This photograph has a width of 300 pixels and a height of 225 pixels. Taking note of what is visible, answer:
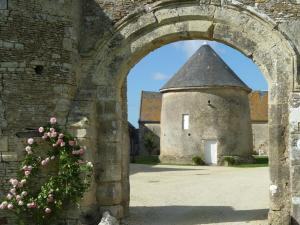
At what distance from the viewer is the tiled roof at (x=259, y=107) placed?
3634 cm

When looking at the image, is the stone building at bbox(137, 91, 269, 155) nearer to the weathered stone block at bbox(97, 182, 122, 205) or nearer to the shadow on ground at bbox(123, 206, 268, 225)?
the shadow on ground at bbox(123, 206, 268, 225)

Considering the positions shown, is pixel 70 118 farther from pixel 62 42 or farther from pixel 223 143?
pixel 223 143

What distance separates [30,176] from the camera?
21.7 feet

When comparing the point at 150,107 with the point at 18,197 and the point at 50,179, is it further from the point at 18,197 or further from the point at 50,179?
the point at 18,197

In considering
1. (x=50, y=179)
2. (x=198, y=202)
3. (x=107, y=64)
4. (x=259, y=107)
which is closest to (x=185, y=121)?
(x=259, y=107)

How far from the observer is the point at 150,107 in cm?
3800

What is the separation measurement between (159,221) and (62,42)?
350 cm

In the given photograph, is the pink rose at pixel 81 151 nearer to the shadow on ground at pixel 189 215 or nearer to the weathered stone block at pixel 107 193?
the weathered stone block at pixel 107 193

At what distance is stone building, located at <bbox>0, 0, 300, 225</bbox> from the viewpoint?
22.1 ft

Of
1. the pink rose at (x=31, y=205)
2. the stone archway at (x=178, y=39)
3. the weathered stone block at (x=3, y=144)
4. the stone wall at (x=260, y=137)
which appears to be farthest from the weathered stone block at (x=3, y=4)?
the stone wall at (x=260, y=137)

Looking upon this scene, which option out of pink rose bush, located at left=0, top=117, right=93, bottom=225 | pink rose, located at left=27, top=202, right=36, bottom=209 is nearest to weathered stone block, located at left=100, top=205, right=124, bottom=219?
pink rose bush, located at left=0, top=117, right=93, bottom=225

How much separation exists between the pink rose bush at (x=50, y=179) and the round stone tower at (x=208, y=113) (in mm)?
19583

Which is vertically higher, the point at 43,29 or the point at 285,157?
the point at 43,29

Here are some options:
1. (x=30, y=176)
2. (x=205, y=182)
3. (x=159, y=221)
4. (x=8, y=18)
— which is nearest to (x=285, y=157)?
(x=159, y=221)
